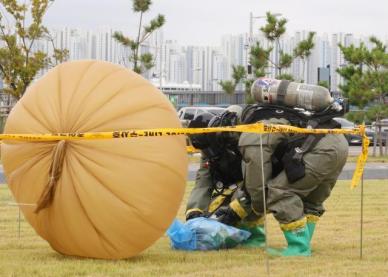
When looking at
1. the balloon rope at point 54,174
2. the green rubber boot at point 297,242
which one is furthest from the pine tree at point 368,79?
the balloon rope at point 54,174

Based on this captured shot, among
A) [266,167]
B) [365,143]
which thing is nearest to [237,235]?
[266,167]

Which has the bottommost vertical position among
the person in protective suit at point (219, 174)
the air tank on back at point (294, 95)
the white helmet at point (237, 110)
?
the person in protective suit at point (219, 174)

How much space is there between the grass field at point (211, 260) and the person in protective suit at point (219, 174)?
0.39m

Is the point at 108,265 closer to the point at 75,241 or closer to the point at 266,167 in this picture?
the point at 75,241

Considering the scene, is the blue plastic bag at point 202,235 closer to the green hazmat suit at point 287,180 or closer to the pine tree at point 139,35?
the green hazmat suit at point 287,180

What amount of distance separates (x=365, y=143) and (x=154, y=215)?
239 cm

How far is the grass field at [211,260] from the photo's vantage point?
6688 millimetres

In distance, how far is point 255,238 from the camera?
8.72m

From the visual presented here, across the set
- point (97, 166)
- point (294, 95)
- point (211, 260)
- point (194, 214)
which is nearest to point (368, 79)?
point (194, 214)

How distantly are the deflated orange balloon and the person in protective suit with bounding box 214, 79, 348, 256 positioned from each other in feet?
2.88

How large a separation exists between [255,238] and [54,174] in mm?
2652

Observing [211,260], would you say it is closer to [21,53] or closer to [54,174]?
[54,174]

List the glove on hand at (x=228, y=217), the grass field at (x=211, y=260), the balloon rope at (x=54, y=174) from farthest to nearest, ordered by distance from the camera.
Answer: the glove on hand at (x=228, y=217), the balloon rope at (x=54, y=174), the grass field at (x=211, y=260)

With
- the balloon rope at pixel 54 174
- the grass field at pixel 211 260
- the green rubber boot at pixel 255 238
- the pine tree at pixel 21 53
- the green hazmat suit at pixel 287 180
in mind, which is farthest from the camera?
the pine tree at pixel 21 53
